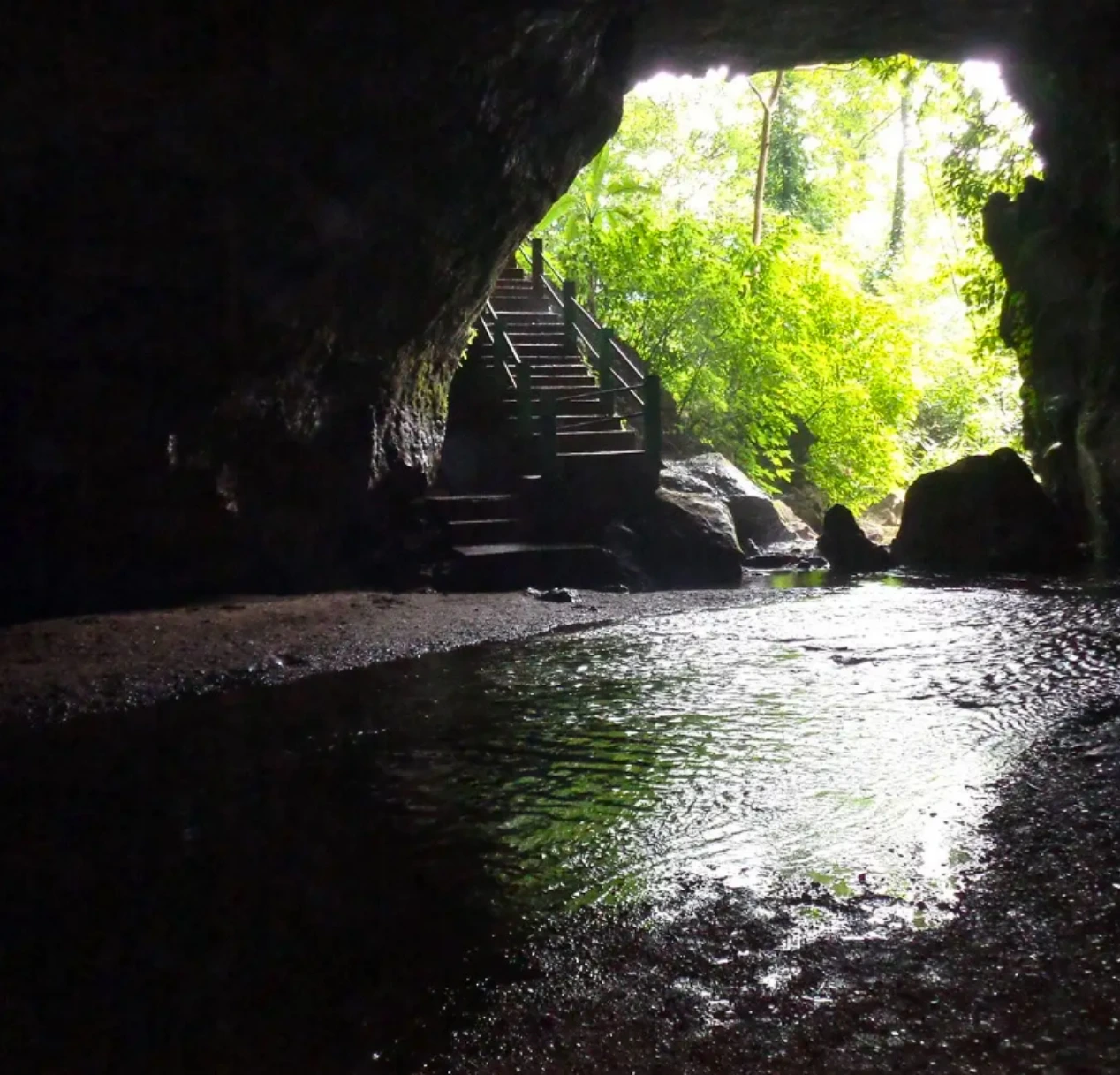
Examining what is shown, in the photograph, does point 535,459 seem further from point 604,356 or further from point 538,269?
point 538,269

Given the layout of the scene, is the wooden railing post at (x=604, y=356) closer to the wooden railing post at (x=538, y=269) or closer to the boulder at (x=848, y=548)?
the boulder at (x=848, y=548)

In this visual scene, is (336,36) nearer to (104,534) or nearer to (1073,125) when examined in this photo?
(104,534)

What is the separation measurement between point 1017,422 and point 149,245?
25355 millimetres

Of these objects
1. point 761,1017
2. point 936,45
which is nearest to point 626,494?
point 936,45

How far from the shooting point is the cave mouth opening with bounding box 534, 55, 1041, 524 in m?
18.8

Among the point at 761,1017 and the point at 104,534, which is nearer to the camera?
the point at 761,1017

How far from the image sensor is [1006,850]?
369 centimetres

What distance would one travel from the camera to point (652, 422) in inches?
542

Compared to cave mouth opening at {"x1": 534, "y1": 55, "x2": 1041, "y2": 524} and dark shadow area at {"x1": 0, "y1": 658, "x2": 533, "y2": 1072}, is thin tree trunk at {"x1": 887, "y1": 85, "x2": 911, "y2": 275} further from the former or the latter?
dark shadow area at {"x1": 0, "y1": 658, "x2": 533, "y2": 1072}

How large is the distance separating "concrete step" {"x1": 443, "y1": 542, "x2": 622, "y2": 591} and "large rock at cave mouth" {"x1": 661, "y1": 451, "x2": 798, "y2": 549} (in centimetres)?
486

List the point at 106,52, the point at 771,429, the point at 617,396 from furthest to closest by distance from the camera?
1. the point at 771,429
2. the point at 617,396
3. the point at 106,52

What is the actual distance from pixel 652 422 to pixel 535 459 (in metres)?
1.60

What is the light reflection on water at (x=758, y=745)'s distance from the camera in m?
3.79

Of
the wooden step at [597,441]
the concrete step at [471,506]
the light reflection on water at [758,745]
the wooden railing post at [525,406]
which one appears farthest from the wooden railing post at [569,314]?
the light reflection on water at [758,745]
